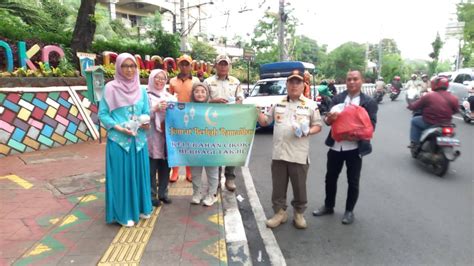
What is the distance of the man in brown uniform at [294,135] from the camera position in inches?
146

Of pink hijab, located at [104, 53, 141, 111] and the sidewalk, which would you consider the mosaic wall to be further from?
pink hijab, located at [104, 53, 141, 111]

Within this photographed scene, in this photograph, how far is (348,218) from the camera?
4.05 metres

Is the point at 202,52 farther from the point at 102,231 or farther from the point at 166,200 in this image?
the point at 102,231

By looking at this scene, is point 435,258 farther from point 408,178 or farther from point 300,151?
point 408,178

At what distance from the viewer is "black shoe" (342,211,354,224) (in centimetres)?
403

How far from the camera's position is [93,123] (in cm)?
840

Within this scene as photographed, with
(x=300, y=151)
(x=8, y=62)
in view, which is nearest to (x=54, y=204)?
(x=300, y=151)

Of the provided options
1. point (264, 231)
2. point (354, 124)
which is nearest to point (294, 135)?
point (354, 124)

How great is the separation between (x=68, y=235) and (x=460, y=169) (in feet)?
20.3

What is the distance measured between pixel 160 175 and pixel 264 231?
1482mm

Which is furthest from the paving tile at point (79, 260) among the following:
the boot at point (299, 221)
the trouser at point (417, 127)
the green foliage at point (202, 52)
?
the green foliage at point (202, 52)

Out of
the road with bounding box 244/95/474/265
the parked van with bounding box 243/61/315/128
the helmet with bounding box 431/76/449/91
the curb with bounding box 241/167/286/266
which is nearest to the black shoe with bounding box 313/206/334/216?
the road with bounding box 244/95/474/265

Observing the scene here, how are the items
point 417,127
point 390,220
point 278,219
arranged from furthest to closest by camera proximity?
point 417,127
point 390,220
point 278,219

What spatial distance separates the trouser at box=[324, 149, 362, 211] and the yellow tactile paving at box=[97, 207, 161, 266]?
2087mm
